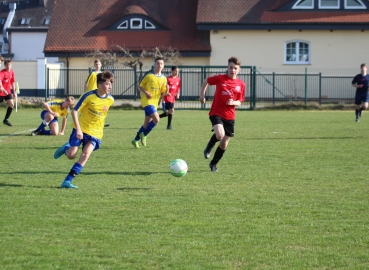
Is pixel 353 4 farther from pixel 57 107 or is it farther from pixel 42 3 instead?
pixel 42 3

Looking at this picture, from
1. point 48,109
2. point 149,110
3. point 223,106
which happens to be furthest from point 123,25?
point 223,106

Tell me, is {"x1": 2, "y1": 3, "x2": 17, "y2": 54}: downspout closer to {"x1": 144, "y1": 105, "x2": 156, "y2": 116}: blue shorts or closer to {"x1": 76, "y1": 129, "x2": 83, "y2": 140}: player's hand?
{"x1": 144, "y1": 105, "x2": 156, "y2": 116}: blue shorts

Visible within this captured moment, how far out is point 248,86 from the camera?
34500mm

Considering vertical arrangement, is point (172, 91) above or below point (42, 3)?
below

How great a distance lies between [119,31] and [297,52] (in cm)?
1129

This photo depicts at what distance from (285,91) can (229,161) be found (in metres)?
25.0

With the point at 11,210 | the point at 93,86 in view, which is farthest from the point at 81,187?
the point at 93,86

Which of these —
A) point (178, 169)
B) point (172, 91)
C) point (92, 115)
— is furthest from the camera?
point (172, 91)

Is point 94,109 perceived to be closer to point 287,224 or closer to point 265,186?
point 265,186

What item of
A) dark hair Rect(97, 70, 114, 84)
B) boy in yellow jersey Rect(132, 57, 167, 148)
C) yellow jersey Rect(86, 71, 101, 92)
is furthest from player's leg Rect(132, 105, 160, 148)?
dark hair Rect(97, 70, 114, 84)

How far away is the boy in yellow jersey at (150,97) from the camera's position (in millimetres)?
14492

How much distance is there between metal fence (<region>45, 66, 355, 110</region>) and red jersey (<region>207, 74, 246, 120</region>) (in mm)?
22632

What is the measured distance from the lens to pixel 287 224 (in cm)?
709

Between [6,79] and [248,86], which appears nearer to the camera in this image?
[6,79]
